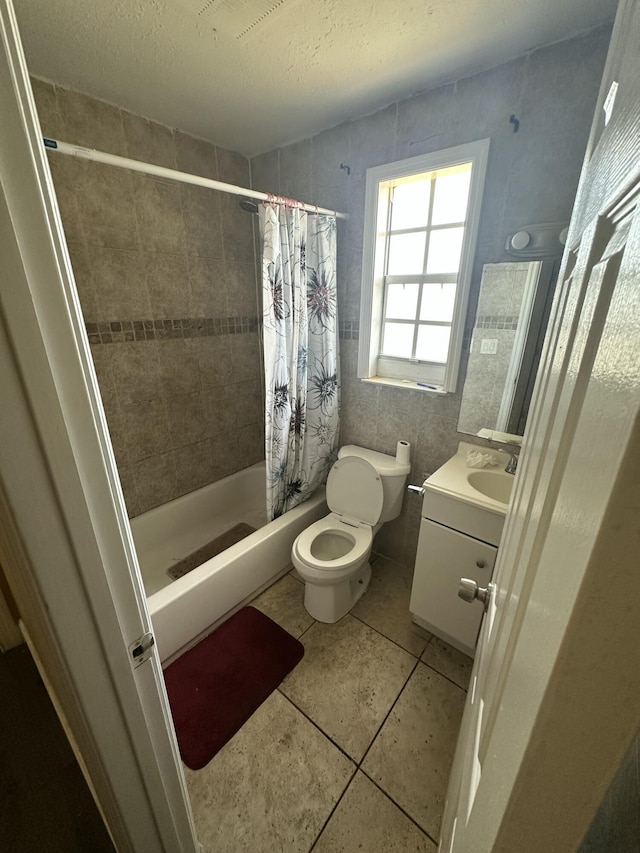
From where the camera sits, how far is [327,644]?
5.44ft

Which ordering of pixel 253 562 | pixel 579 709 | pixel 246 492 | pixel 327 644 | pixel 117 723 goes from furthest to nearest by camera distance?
1. pixel 246 492
2. pixel 253 562
3. pixel 327 644
4. pixel 117 723
5. pixel 579 709

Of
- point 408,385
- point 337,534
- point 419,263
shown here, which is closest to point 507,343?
point 408,385

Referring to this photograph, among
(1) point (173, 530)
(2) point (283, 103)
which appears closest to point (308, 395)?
(1) point (173, 530)

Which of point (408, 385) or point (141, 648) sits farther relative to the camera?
point (408, 385)

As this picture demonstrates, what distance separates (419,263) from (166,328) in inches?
59.0

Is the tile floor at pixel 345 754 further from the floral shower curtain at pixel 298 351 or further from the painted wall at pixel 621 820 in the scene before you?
the painted wall at pixel 621 820

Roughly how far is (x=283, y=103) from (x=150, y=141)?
0.74 meters

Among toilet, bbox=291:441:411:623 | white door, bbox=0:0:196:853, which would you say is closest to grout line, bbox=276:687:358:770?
toilet, bbox=291:441:411:623

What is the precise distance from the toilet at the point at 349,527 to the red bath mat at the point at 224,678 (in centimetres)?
27

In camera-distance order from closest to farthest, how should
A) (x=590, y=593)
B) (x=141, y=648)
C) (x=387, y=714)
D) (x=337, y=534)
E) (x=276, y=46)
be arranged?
(x=590, y=593), (x=141, y=648), (x=276, y=46), (x=387, y=714), (x=337, y=534)

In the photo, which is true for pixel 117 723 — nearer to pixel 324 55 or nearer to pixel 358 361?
pixel 358 361

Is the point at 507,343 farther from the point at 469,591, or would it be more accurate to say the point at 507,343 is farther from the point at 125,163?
the point at 125,163

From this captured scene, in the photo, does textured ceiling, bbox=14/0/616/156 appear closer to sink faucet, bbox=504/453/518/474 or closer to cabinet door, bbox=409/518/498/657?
sink faucet, bbox=504/453/518/474

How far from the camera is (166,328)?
2.01m
